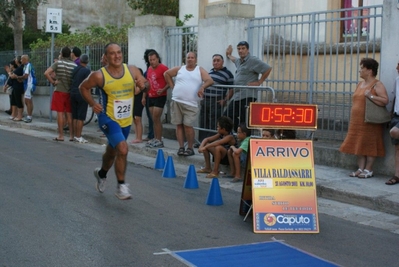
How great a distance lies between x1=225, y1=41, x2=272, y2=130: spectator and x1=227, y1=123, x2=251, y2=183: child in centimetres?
94

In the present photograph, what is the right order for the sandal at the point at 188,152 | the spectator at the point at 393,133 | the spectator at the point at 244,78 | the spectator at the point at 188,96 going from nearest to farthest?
the spectator at the point at 393,133 < the spectator at the point at 244,78 < the spectator at the point at 188,96 < the sandal at the point at 188,152

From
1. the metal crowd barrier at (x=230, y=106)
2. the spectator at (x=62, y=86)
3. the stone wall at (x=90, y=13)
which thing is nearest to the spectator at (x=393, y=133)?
the metal crowd barrier at (x=230, y=106)

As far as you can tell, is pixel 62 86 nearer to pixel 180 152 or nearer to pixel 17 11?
pixel 180 152

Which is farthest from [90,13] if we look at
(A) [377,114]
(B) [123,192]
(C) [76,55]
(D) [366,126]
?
(B) [123,192]

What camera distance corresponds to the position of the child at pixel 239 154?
941 centimetres

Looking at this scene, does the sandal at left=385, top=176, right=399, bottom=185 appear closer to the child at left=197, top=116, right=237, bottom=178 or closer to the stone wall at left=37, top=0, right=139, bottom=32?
the child at left=197, top=116, right=237, bottom=178

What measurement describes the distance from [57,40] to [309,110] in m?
14.9

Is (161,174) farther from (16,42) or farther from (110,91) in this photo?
(16,42)

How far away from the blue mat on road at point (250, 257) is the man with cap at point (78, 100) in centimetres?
845

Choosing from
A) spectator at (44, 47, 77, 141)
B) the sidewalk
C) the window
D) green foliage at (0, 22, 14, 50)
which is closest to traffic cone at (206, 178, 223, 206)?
the sidewalk

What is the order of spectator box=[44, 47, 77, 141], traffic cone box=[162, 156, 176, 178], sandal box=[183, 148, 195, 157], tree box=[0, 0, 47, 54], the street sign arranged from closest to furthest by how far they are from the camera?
traffic cone box=[162, 156, 176, 178] → sandal box=[183, 148, 195, 157] → spectator box=[44, 47, 77, 141] → the street sign → tree box=[0, 0, 47, 54]

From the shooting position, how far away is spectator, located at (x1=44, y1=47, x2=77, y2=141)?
14.0m

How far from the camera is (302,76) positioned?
35.7 feet

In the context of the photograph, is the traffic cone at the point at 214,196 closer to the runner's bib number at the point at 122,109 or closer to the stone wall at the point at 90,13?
the runner's bib number at the point at 122,109
